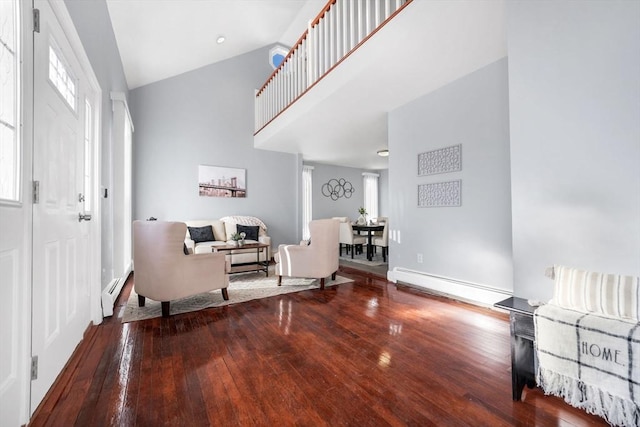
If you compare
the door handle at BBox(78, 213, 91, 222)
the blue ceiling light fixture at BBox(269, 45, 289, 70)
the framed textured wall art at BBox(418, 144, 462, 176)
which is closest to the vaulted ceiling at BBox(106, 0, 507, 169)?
the blue ceiling light fixture at BBox(269, 45, 289, 70)

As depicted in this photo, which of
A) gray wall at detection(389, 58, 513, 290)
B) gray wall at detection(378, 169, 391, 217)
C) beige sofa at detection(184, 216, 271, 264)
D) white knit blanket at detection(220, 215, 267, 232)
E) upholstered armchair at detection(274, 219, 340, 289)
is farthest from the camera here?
gray wall at detection(378, 169, 391, 217)

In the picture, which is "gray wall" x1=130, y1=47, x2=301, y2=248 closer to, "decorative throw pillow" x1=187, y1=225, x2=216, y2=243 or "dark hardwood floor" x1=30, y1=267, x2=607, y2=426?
"decorative throw pillow" x1=187, y1=225, x2=216, y2=243

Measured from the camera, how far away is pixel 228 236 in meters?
5.09

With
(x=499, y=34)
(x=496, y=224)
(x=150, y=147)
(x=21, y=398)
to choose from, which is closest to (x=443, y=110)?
(x=499, y=34)

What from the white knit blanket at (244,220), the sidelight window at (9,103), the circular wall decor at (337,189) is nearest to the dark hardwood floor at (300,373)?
the sidelight window at (9,103)

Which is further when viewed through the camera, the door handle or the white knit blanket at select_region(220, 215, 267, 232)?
the white knit blanket at select_region(220, 215, 267, 232)

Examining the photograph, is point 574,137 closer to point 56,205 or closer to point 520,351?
point 520,351

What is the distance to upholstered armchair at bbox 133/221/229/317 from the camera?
242 centimetres

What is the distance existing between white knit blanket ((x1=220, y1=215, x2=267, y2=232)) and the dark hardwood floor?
295 centimetres

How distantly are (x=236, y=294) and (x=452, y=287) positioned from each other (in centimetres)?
255

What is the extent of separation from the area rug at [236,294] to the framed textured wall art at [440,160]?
189 cm

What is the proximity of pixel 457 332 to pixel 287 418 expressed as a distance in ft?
5.15

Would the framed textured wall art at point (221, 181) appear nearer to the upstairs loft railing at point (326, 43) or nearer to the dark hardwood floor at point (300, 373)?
the upstairs loft railing at point (326, 43)

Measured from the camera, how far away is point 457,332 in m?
2.14
